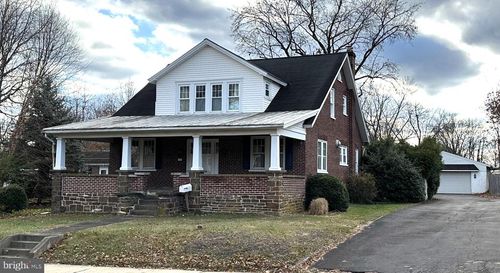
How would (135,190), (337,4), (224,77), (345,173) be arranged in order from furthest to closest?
(337,4), (345,173), (224,77), (135,190)

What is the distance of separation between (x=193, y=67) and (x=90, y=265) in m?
14.4

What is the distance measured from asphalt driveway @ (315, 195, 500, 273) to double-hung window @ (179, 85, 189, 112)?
1083 cm

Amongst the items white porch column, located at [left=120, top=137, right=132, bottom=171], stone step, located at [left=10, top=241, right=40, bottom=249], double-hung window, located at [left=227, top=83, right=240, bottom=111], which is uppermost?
double-hung window, located at [left=227, top=83, right=240, bottom=111]

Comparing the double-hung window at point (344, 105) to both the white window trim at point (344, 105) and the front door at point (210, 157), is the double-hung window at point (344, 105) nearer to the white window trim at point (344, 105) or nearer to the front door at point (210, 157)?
the white window trim at point (344, 105)

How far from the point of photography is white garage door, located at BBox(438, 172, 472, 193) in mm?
50375

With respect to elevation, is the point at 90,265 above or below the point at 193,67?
below

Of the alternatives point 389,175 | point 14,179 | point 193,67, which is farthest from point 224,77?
point 14,179

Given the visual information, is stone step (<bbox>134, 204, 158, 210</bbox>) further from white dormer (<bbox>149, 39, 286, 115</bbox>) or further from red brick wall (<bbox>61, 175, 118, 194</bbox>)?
white dormer (<bbox>149, 39, 286, 115</bbox>)

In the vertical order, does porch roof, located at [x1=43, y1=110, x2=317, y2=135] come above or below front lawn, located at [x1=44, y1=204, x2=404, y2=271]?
above

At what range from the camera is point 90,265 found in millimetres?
12562

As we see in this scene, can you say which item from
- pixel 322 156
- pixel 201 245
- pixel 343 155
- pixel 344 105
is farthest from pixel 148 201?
pixel 344 105

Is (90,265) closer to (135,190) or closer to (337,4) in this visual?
(135,190)

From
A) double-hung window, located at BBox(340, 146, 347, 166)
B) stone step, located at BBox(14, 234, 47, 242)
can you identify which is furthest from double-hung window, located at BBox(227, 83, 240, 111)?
stone step, located at BBox(14, 234, 47, 242)

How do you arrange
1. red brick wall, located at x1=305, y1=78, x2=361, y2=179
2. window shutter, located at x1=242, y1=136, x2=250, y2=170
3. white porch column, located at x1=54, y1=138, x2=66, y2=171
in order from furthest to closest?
1. red brick wall, located at x1=305, y1=78, x2=361, y2=179
2. window shutter, located at x1=242, y1=136, x2=250, y2=170
3. white porch column, located at x1=54, y1=138, x2=66, y2=171
